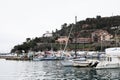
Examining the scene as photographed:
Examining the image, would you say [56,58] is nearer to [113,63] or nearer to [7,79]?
[113,63]

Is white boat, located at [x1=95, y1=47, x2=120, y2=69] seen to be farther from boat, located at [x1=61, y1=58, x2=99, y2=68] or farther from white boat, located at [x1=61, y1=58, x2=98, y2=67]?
white boat, located at [x1=61, y1=58, x2=98, y2=67]

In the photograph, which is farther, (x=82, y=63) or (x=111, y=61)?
(x=82, y=63)

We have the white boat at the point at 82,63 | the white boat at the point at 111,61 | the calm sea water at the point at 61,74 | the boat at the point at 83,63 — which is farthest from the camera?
the white boat at the point at 82,63

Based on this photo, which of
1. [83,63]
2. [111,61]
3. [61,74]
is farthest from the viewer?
[83,63]

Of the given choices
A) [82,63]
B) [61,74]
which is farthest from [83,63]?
[61,74]

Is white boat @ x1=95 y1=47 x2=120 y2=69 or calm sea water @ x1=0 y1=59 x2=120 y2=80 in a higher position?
white boat @ x1=95 y1=47 x2=120 y2=69

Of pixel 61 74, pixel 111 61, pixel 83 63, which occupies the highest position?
pixel 111 61

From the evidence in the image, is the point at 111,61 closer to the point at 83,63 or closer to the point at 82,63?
the point at 83,63

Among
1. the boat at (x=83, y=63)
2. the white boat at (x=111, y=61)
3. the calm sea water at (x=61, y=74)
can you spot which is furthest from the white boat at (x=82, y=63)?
the calm sea water at (x=61, y=74)

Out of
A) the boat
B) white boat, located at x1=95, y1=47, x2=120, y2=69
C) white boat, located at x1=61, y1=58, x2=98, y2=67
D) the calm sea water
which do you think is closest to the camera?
the calm sea water

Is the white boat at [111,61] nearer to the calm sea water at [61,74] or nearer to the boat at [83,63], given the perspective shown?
the calm sea water at [61,74]

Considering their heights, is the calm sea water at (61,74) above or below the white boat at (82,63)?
below

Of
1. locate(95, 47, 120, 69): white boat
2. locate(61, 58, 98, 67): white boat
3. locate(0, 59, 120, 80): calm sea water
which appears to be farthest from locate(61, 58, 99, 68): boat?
locate(0, 59, 120, 80): calm sea water

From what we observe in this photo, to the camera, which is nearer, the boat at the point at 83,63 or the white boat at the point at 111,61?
the white boat at the point at 111,61
